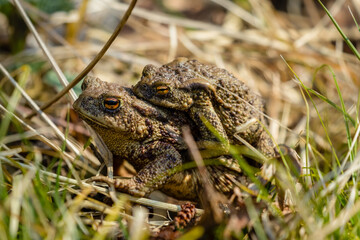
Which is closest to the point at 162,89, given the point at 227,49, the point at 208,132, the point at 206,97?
the point at 206,97

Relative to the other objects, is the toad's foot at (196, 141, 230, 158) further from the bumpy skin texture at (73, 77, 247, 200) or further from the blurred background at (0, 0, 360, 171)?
the blurred background at (0, 0, 360, 171)

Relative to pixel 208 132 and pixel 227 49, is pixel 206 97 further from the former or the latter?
pixel 227 49

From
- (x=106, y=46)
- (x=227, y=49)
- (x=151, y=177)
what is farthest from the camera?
(x=227, y=49)

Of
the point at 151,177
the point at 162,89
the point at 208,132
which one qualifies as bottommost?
the point at 151,177

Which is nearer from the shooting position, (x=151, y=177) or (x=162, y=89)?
(x=151, y=177)

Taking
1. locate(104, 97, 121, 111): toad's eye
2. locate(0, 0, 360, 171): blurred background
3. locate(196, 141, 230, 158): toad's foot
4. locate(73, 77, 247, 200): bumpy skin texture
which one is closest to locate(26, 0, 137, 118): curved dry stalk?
locate(73, 77, 247, 200): bumpy skin texture

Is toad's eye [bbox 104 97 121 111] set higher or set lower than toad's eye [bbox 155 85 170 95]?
lower

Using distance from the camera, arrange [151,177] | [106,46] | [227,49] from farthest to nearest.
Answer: [227,49] < [106,46] < [151,177]
